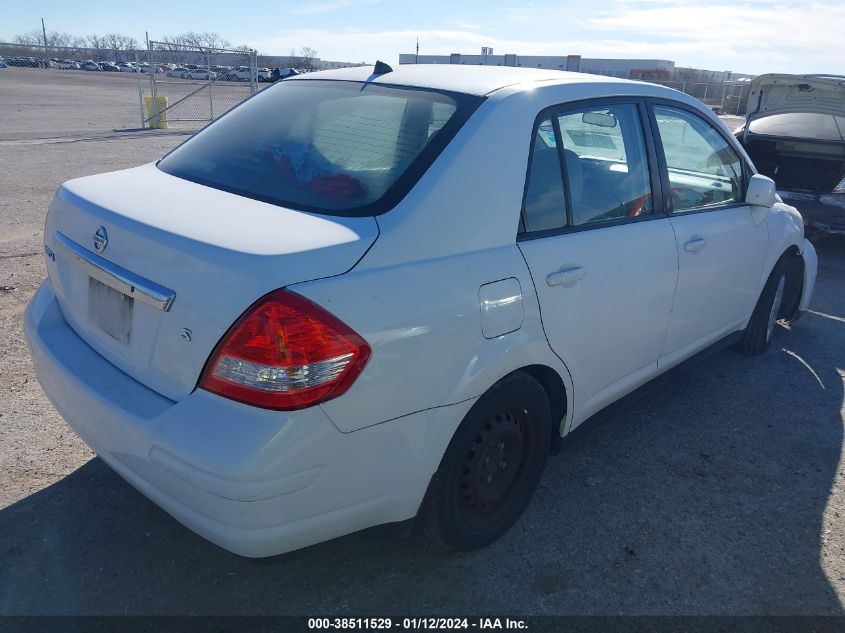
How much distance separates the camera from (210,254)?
2.01 m

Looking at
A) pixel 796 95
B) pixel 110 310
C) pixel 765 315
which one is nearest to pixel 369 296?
pixel 110 310

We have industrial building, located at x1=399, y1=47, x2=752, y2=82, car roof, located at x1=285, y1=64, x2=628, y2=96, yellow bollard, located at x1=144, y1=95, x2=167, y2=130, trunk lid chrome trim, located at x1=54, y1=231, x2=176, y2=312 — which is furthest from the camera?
industrial building, located at x1=399, y1=47, x2=752, y2=82

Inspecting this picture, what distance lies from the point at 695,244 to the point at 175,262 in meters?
2.53

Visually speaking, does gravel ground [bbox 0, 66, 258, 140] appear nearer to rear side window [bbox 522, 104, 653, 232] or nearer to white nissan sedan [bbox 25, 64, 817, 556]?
white nissan sedan [bbox 25, 64, 817, 556]

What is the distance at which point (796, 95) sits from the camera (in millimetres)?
7645

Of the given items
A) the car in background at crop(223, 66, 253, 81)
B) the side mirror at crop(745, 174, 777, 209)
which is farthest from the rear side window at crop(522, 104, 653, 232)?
the car in background at crop(223, 66, 253, 81)

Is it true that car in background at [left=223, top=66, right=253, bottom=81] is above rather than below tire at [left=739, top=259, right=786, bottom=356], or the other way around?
above

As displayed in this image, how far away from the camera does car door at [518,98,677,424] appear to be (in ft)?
8.75

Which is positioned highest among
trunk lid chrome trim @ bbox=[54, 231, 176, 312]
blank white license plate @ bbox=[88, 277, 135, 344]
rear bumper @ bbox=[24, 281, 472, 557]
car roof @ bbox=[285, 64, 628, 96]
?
car roof @ bbox=[285, 64, 628, 96]

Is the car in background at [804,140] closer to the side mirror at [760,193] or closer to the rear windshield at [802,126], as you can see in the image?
the rear windshield at [802,126]

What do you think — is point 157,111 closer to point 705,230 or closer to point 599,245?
point 705,230

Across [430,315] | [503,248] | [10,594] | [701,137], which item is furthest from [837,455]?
[10,594]

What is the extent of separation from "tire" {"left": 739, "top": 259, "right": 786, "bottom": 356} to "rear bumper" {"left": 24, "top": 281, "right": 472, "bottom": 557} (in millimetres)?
3156

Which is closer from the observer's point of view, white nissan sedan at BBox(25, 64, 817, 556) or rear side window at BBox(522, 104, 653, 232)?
white nissan sedan at BBox(25, 64, 817, 556)
